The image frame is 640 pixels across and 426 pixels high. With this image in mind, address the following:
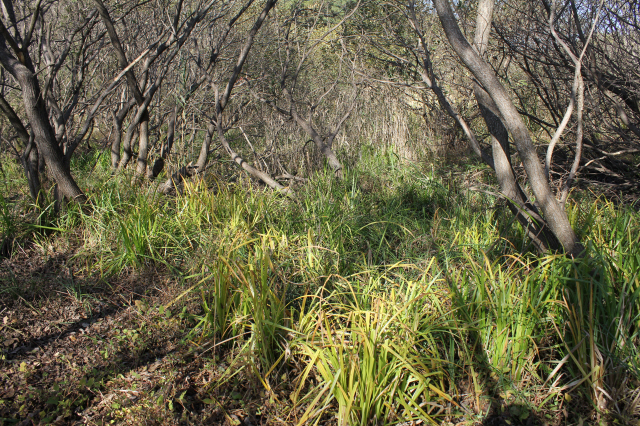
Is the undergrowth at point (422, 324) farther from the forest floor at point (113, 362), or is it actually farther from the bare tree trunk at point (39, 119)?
the bare tree trunk at point (39, 119)

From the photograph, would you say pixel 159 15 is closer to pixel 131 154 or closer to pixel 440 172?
pixel 131 154

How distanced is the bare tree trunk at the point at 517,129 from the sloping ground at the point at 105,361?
6.53ft

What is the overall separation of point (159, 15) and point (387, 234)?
3.82 m

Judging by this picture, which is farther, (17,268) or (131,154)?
(131,154)

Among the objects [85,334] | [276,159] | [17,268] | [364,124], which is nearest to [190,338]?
[85,334]

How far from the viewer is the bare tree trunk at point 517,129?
2.76 metres

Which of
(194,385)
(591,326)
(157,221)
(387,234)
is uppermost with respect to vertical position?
(157,221)

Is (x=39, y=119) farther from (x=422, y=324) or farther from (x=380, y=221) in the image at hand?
(x=422, y=324)

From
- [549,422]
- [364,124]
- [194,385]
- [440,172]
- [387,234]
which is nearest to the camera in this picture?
[549,422]

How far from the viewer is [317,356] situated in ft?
6.96

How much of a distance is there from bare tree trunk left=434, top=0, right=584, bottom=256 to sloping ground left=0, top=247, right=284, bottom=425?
1.99 metres

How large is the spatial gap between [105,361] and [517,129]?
2750 millimetres

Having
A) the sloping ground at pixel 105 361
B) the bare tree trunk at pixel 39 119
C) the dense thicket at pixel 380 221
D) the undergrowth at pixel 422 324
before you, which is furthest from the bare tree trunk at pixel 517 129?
the bare tree trunk at pixel 39 119

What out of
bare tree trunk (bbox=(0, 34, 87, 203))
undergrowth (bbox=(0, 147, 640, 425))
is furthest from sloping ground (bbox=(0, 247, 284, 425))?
bare tree trunk (bbox=(0, 34, 87, 203))
